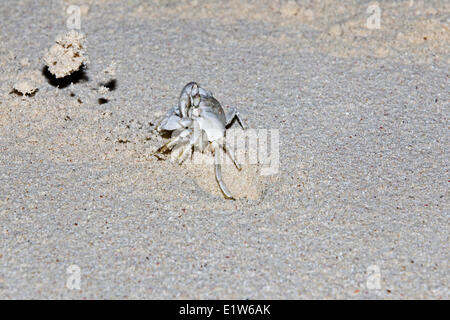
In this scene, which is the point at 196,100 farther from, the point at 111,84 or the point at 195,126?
the point at 111,84

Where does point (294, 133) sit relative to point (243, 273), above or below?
above

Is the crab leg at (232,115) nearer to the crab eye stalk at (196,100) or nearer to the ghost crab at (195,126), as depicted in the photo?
the ghost crab at (195,126)

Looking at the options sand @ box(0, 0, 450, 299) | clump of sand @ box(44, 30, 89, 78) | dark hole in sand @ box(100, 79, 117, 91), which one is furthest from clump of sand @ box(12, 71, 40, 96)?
dark hole in sand @ box(100, 79, 117, 91)

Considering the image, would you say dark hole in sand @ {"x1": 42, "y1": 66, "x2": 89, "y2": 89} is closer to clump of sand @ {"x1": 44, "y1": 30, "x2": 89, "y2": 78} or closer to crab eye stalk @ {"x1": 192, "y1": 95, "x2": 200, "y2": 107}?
clump of sand @ {"x1": 44, "y1": 30, "x2": 89, "y2": 78}

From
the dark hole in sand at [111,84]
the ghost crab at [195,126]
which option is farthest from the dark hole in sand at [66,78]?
the ghost crab at [195,126]

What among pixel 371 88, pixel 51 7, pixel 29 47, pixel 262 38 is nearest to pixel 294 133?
pixel 371 88

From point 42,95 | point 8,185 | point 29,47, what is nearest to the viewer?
point 8,185

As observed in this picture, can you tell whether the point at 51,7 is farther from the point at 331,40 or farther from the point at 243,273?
the point at 243,273

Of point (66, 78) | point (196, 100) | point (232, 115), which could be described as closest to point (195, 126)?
point (196, 100)
